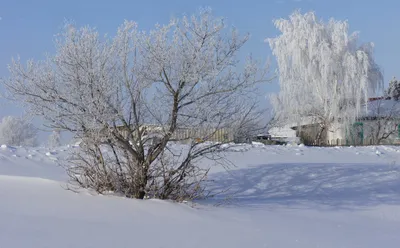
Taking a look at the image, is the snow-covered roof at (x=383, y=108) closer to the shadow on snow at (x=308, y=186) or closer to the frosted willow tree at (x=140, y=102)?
the shadow on snow at (x=308, y=186)

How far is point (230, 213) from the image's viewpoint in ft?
28.2

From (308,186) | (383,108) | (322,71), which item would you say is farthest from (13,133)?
(308,186)

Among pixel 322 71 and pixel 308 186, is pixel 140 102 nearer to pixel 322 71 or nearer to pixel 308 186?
pixel 308 186

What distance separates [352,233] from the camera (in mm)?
8031

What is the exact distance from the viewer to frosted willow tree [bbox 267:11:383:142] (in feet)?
97.0

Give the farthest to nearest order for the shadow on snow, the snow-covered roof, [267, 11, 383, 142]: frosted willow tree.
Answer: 1. the snow-covered roof
2. [267, 11, 383, 142]: frosted willow tree
3. the shadow on snow

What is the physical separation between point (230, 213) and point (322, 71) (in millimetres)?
22311

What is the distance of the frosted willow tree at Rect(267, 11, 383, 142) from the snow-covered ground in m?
16.7

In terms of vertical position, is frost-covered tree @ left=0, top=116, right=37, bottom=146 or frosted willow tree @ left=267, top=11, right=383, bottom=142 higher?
frosted willow tree @ left=267, top=11, right=383, bottom=142

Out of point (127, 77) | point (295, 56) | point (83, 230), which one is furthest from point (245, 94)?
point (295, 56)

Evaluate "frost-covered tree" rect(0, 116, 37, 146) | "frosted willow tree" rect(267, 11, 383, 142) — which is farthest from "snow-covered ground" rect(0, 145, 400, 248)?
"frost-covered tree" rect(0, 116, 37, 146)

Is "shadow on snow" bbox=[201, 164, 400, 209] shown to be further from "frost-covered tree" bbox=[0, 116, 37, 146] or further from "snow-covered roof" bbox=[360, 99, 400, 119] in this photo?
"frost-covered tree" bbox=[0, 116, 37, 146]

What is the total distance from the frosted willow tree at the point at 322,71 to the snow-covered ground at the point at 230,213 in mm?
16678

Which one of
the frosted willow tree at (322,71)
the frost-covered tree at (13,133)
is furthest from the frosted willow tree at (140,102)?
the frost-covered tree at (13,133)
